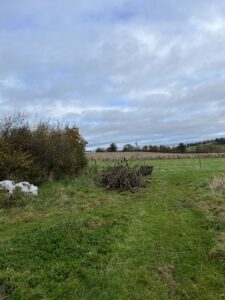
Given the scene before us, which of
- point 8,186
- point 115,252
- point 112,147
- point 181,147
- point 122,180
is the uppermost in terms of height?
point 112,147

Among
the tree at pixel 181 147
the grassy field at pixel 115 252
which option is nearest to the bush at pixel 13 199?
the grassy field at pixel 115 252

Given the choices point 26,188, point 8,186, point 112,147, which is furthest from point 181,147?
point 8,186

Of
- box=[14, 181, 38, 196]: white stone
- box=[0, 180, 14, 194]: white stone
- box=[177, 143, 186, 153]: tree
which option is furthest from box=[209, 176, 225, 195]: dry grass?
box=[177, 143, 186, 153]: tree

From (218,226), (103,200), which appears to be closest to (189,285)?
(218,226)

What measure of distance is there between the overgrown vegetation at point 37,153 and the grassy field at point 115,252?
4333 mm

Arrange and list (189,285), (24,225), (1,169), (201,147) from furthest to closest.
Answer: (201,147) < (1,169) < (24,225) < (189,285)

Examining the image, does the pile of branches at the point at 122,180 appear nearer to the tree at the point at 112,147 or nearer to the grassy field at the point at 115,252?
the grassy field at the point at 115,252

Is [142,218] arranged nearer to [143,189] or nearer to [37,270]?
[37,270]

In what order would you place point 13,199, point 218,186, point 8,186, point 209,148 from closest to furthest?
point 13,199, point 8,186, point 218,186, point 209,148

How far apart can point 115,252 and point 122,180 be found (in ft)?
30.9

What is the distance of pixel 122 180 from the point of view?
1603 centimetres

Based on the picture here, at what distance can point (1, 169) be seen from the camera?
49.6 ft

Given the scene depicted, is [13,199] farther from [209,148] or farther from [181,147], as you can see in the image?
[181,147]

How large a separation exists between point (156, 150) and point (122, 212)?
51739mm
